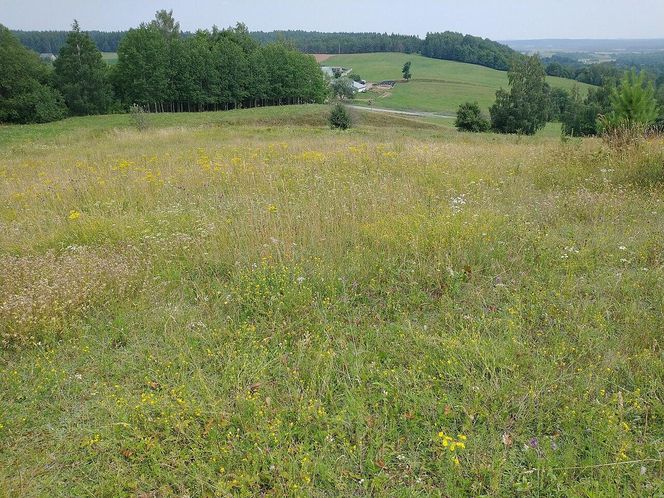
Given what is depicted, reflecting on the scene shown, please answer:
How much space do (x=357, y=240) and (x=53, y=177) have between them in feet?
23.7

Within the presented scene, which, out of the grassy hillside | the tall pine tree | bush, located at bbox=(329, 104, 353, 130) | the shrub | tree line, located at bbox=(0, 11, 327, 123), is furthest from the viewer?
the grassy hillside

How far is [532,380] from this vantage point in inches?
118

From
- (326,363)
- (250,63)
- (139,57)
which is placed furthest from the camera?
(250,63)

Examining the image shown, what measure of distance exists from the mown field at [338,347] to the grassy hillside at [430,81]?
221 feet

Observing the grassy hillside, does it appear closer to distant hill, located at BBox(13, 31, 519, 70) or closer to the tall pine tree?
distant hill, located at BBox(13, 31, 519, 70)

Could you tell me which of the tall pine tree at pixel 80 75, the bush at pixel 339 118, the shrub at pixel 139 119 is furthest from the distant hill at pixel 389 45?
the shrub at pixel 139 119

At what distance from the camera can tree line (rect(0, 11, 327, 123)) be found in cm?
4869

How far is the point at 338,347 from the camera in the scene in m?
3.49

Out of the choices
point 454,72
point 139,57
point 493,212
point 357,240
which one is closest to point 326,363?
point 357,240

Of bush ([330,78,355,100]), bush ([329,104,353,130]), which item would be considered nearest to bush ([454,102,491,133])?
bush ([329,104,353,130])

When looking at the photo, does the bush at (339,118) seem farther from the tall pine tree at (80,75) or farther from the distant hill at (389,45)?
the distant hill at (389,45)

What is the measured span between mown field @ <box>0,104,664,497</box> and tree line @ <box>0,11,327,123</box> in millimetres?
54095

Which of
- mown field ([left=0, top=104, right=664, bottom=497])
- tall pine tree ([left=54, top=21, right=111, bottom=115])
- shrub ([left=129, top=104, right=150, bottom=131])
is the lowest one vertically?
mown field ([left=0, top=104, right=664, bottom=497])

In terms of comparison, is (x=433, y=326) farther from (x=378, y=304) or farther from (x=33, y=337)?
(x=33, y=337)
